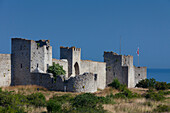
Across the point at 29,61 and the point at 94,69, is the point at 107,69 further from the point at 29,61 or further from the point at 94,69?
the point at 29,61

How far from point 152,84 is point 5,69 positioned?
20233 millimetres

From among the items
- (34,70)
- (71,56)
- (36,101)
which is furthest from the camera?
(71,56)

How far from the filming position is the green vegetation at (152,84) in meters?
31.5

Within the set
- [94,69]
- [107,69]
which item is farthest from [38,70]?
[107,69]

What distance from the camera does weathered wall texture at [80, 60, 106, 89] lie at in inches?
1199

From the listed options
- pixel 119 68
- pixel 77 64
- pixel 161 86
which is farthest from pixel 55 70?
pixel 161 86

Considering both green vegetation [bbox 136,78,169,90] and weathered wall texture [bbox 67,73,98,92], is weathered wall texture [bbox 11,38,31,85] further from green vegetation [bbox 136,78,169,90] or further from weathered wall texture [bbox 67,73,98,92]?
green vegetation [bbox 136,78,169,90]

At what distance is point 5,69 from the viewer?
74.6ft

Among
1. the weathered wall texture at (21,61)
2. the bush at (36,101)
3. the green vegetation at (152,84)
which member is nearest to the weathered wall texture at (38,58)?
the weathered wall texture at (21,61)

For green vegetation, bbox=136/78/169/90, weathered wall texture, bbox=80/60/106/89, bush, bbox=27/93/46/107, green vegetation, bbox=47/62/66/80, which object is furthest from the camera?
green vegetation, bbox=136/78/169/90

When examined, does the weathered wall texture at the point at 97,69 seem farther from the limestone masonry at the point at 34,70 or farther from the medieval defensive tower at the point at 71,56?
the limestone masonry at the point at 34,70

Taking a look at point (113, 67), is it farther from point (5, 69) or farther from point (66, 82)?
point (5, 69)

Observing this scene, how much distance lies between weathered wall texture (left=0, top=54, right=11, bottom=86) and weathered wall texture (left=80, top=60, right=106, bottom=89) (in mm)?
9406

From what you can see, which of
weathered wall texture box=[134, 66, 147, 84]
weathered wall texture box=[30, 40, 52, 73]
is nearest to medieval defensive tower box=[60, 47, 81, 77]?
weathered wall texture box=[30, 40, 52, 73]
